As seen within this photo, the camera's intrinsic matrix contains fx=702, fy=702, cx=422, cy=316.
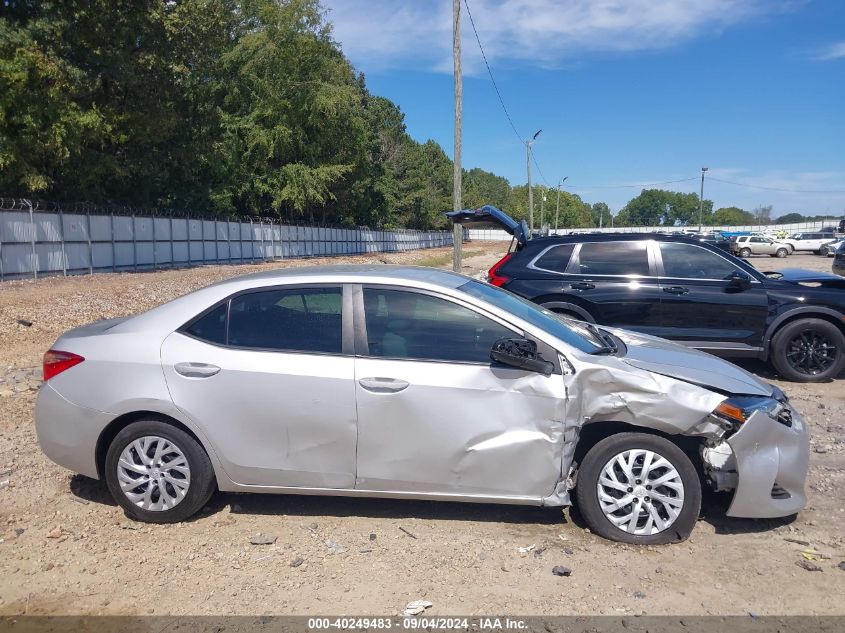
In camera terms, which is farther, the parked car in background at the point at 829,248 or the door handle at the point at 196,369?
the parked car in background at the point at 829,248

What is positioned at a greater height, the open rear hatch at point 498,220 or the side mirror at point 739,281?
the open rear hatch at point 498,220

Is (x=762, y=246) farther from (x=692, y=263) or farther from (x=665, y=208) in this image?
(x=665, y=208)

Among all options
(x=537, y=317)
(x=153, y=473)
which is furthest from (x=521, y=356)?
(x=153, y=473)

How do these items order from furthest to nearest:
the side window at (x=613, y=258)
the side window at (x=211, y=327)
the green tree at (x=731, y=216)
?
the green tree at (x=731, y=216)
the side window at (x=613, y=258)
the side window at (x=211, y=327)

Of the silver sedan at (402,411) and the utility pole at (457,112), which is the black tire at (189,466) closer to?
the silver sedan at (402,411)

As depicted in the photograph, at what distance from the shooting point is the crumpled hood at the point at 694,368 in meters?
4.23

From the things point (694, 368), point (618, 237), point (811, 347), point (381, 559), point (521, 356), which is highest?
point (618, 237)

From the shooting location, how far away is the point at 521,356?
13.5 ft

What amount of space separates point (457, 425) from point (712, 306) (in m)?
5.25

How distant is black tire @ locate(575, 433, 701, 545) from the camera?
13.4 feet

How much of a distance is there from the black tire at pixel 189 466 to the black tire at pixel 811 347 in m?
6.70

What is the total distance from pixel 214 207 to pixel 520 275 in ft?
120

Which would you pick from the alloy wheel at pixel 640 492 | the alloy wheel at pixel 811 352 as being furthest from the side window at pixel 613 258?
the alloy wheel at pixel 640 492

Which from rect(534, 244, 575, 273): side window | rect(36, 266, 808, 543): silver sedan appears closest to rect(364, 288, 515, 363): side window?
rect(36, 266, 808, 543): silver sedan
